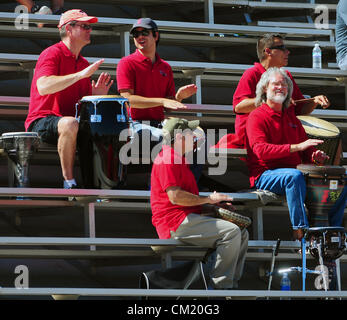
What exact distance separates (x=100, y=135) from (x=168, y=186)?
2.12ft

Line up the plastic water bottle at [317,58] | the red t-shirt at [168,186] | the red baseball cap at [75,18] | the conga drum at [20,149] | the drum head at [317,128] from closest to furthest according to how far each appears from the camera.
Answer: the red t-shirt at [168,186] < the conga drum at [20,149] < the red baseball cap at [75,18] < the drum head at [317,128] < the plastic water bottle at [317,58]

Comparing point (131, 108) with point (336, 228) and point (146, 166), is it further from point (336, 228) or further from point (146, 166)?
point (336, 228)

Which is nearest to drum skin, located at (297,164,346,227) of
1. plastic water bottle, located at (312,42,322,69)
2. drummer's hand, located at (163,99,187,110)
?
drummer's hand, located at (163,99,187,110)

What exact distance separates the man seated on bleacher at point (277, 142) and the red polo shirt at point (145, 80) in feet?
Result: 2.22

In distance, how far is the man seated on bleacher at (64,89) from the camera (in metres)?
6.29

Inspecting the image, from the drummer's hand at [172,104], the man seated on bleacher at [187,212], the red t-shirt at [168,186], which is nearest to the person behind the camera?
the man seated on bleacher at [187,212]

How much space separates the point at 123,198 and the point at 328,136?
1412mm

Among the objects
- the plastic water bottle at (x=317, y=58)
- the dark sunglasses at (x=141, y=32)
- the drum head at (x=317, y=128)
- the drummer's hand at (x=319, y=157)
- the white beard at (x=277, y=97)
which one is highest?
the dark sunglasses at (x=141, y=32)

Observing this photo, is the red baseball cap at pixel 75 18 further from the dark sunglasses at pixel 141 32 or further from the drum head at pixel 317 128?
the drum head at pixel 317 128

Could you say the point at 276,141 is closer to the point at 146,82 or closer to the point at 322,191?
the point at 322,191

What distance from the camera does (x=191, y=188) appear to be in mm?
6082

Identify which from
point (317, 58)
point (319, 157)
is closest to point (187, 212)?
point (319, 157)

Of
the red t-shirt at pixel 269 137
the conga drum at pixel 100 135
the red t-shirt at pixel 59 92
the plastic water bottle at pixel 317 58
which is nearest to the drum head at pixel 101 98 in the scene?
the conga drum at pixel 100 135
